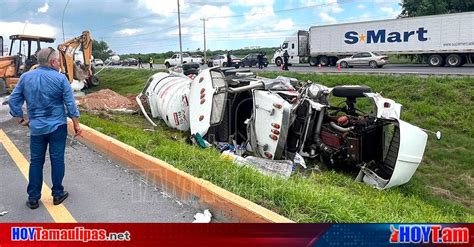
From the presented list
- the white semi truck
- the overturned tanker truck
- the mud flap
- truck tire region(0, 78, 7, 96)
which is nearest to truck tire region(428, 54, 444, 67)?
the white semi truck

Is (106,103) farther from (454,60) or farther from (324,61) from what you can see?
(324,61)

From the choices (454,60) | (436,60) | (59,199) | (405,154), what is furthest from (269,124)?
(436,60)

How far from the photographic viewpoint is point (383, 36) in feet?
111

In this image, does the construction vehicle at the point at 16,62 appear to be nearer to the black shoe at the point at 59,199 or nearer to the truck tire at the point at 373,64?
the black shoe at the point at 59,199

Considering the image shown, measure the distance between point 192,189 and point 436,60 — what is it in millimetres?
29730

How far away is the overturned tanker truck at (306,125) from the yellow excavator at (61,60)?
1174cm

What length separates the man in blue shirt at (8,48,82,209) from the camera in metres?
4.38

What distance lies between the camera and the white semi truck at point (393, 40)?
2872cm

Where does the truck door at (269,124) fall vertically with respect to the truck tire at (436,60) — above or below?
below

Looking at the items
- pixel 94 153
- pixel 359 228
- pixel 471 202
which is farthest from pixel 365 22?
pixel 359 228

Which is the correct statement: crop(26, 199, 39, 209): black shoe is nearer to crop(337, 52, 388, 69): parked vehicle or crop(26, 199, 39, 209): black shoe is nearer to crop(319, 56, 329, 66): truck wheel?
crop(337, 52, 388, 69): parked vehicle

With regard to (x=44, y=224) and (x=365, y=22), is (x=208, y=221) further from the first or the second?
(x=365, y=22)

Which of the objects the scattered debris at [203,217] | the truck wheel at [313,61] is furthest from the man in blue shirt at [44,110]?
the truck wheel at [313,61]

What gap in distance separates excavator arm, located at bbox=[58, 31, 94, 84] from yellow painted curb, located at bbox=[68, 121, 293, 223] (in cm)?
1438
